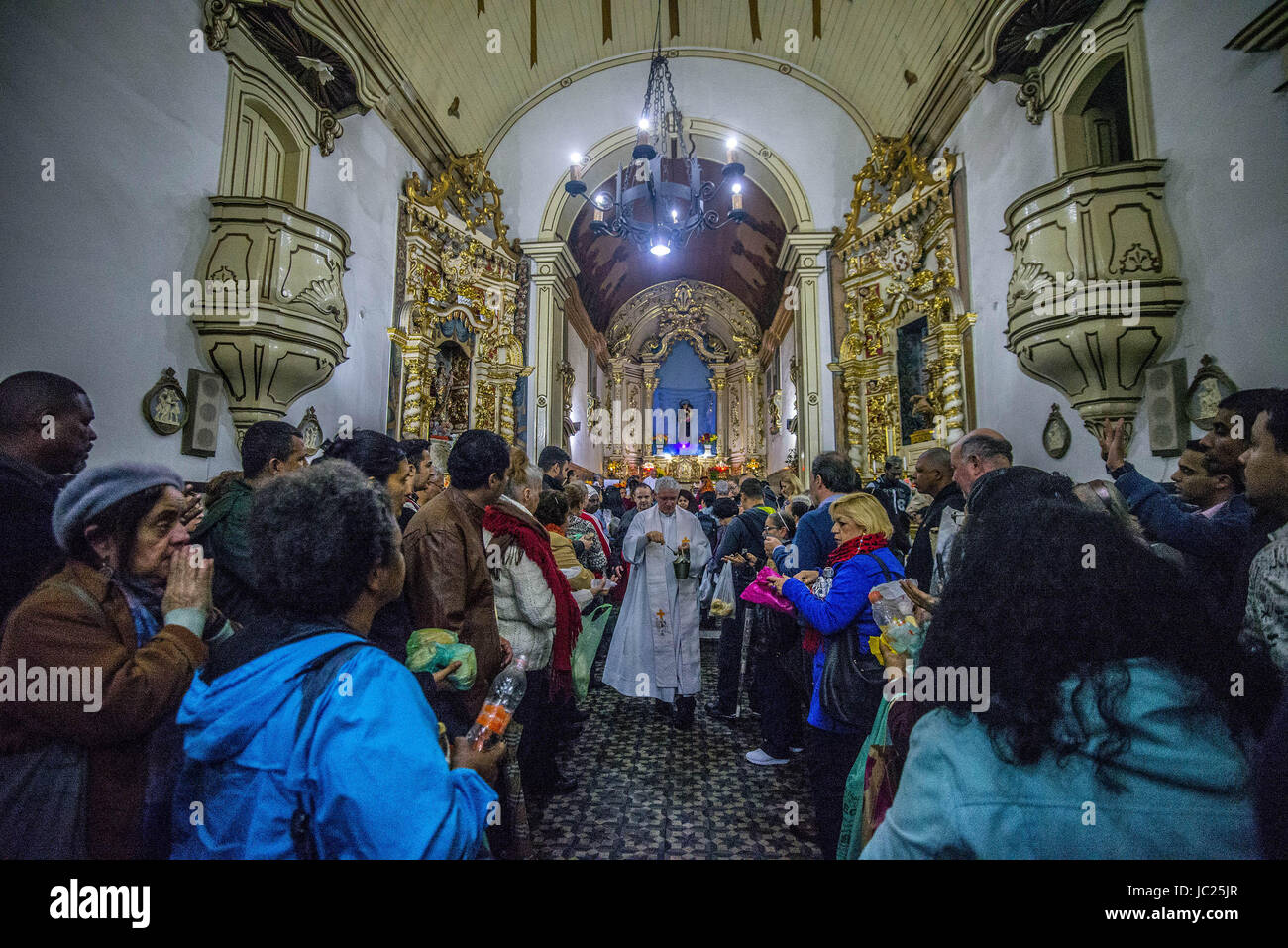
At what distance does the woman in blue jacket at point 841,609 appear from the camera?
2.18 m

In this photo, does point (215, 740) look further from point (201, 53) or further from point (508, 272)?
point (508, 272)

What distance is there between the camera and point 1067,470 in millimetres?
4691

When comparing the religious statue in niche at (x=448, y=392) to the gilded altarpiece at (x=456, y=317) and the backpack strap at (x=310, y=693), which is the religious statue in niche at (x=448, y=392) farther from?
the backpack strap at (x=310, y=693)

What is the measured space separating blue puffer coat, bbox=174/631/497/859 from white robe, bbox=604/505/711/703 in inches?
126

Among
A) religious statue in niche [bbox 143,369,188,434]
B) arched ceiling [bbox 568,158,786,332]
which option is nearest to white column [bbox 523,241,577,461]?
arched ceiling [bbox 568,158,786,332]

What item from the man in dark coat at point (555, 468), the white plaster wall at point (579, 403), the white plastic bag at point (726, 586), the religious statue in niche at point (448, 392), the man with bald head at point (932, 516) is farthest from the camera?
the white plaster wall at point (579, 403)

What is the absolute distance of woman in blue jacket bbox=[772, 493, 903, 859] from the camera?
2176 mm

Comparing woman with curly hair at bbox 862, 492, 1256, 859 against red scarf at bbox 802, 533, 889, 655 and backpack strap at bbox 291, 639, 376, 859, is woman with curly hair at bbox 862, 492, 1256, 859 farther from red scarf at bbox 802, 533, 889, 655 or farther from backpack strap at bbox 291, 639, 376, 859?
red scarf at bbox 802, 533, 889, 655

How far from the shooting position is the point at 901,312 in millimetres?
7922

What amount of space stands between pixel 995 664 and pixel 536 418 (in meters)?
9.13

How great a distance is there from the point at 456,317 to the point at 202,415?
15.2 ft

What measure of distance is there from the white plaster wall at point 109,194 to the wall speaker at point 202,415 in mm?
69

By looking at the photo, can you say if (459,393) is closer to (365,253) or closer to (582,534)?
(365,253)

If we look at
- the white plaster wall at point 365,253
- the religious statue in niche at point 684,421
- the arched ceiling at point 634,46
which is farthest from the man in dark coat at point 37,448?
the religious statue in niche at point 684,421
